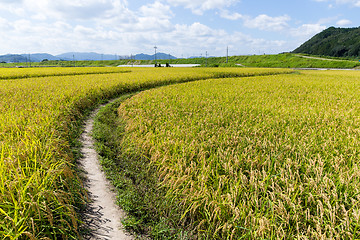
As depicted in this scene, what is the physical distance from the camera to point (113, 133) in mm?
6980

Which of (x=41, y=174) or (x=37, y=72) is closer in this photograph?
(x=41, y=174)

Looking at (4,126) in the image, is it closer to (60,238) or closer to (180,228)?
(60,238)

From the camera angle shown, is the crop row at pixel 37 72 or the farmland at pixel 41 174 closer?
the farmland at pixel 41 174

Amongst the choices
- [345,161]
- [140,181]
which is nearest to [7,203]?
[140,181]

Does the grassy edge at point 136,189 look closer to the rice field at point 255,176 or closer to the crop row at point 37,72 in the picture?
the rice field at point 255,176

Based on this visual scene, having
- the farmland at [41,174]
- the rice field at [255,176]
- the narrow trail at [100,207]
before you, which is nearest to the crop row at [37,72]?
the farmland at [41,174]

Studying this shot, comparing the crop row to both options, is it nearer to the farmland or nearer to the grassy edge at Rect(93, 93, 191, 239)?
the farmland

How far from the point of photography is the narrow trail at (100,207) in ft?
9.68

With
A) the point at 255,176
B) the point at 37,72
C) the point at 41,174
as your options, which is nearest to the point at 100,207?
the point at 41,174

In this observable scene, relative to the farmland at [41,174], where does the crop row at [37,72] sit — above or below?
above

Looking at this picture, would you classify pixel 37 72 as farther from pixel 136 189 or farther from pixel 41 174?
pixel 136 189

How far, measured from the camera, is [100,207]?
11.4 feet

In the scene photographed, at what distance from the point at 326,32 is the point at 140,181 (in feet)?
750

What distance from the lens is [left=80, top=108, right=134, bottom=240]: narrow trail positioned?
2.95 meters
